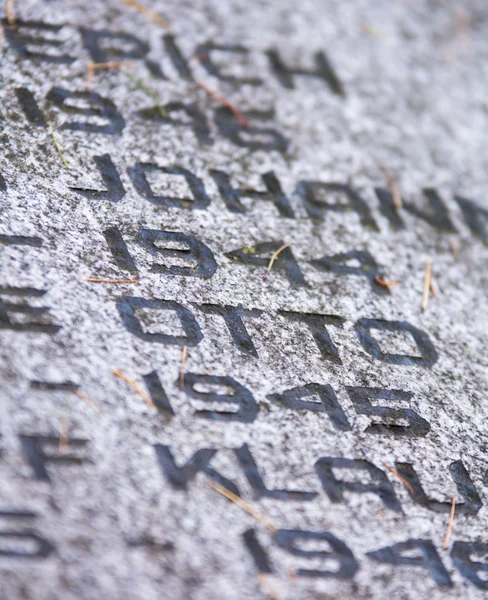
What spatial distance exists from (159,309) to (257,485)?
0.85 ft

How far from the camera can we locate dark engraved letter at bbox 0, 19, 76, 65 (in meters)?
1.04

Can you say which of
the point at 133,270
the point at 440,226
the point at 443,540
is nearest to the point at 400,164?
the point at 440,226

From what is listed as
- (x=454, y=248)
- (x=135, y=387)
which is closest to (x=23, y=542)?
(x=135, y=387)

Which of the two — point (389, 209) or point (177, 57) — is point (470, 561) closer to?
point (389, 209)

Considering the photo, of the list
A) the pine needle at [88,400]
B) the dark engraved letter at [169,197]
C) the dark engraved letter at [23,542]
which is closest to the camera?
the dark engraved letter at [23,542]

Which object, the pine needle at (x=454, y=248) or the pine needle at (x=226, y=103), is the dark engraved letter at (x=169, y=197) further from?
the pine needle at (x=454, y=248)

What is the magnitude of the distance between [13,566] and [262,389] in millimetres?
342

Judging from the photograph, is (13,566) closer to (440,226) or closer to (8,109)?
(8,109)

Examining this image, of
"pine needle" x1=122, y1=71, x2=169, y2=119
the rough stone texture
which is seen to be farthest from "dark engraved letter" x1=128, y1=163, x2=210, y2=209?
"pine needle" x1=122, y1=71, x2=169, y2=119

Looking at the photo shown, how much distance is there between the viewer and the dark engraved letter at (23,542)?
0.62 meters

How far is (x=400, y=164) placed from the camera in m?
1.15

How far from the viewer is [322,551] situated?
70 cm

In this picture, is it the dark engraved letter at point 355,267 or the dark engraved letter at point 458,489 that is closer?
the dark engraved letter at point 458,489

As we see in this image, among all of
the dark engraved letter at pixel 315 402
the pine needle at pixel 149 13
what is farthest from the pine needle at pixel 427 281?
the pine needle at pixel 149 13
